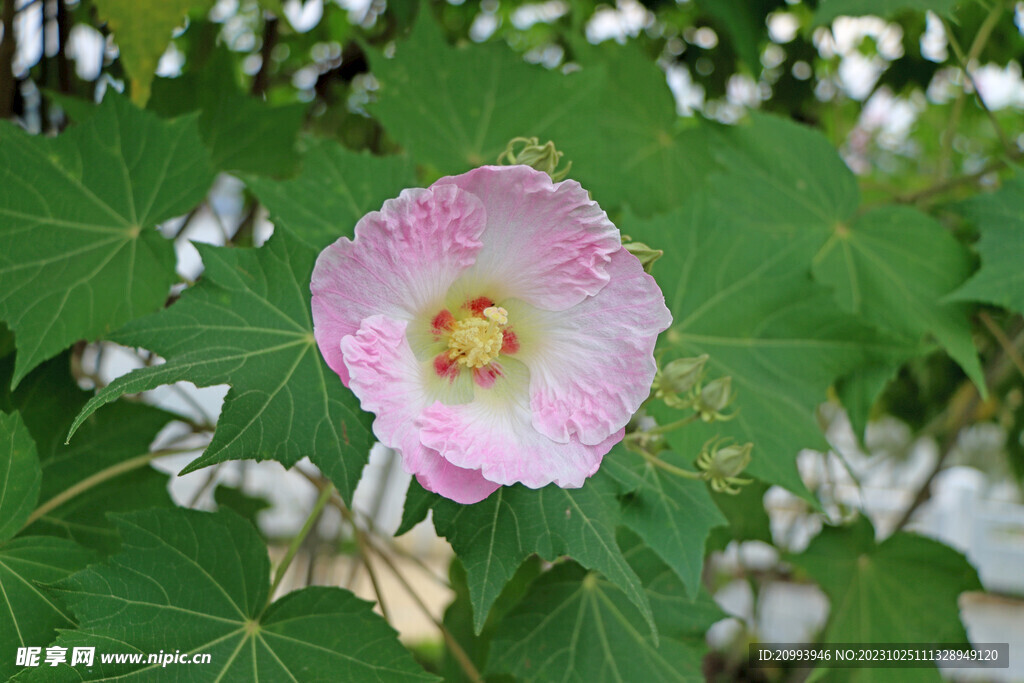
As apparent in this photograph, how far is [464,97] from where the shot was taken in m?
1.45

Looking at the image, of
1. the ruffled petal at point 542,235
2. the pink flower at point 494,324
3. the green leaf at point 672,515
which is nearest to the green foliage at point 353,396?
the green leaf at point 672,515

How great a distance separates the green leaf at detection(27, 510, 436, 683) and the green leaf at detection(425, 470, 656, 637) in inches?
8.8

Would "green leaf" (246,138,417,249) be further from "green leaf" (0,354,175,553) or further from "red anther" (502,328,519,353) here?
"green leaf" (0,354,175,553)

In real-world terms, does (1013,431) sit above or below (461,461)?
below

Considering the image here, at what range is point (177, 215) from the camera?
123 cm

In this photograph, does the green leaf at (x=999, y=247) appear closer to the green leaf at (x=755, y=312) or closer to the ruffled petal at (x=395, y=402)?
the green leaf at (x=755, y=312)

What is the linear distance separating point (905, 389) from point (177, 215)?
7.69ft

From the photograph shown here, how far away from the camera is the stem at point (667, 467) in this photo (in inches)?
38.9

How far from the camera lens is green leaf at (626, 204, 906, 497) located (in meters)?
1.28

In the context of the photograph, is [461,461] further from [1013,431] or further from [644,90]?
[1013,431]

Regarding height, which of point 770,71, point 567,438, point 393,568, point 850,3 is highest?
point 850,3

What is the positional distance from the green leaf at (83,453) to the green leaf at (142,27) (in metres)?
0.49

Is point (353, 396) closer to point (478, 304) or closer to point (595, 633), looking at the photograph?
point (478, 304)

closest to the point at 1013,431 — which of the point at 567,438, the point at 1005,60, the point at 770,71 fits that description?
the point at 1005,60
